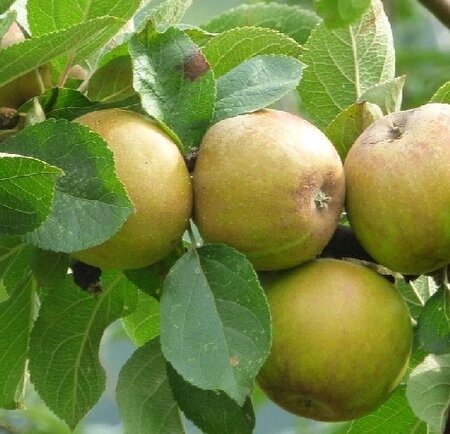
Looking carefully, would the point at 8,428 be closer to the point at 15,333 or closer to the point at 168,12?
the point at 15,333

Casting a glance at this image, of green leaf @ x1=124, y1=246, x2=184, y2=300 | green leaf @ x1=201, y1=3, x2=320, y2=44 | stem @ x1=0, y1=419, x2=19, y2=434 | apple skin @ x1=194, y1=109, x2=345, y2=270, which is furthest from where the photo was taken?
stem @ x1=0, y1=419, x2=19, y2=434

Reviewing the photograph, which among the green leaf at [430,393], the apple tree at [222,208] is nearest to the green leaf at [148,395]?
the apple tree at [222,208]

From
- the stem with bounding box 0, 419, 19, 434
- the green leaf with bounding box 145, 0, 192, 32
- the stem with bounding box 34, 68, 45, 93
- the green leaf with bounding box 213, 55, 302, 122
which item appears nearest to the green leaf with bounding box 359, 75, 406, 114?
the green leaf with bounding box 213, 55, 302, 122

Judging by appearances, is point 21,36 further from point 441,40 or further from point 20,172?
point 441,40

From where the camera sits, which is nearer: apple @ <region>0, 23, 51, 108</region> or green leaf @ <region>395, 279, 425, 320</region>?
apple @ <region>0, 23, 51, 108</region>

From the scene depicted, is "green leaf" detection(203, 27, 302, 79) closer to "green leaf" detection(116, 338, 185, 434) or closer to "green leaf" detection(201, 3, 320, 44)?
"green leaf" detection(201, 3, 320, 44)

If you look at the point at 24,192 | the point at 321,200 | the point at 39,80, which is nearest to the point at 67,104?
the point at 39,80
